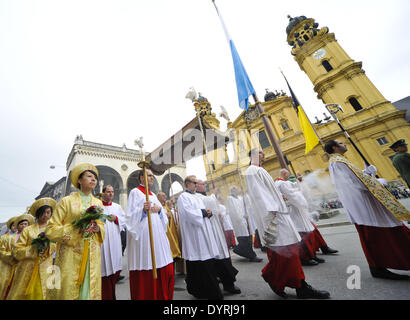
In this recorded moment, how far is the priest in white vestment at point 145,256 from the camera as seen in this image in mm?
2209

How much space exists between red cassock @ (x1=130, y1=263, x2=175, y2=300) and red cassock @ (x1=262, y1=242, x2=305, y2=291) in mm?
1357

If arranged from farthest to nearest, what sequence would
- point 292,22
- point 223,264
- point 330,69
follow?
point 292,22, point 330,69, point 223,264

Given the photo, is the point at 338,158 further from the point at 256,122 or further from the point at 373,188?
the point at 256,122

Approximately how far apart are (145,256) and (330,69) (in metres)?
24.3

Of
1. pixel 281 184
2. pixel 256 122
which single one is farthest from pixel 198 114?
pixel 256 122

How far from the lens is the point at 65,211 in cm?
200

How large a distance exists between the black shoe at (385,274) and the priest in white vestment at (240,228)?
7.70 ft

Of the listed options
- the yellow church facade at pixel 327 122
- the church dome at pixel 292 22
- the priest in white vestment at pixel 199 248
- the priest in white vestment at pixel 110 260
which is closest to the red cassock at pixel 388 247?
the priest in white vestment at pixel 199 248

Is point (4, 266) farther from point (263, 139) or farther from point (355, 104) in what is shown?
point (355, 104)

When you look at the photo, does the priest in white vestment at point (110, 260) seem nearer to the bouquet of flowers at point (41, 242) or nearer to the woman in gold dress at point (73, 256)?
the woman in gold dress at point (73, 256)

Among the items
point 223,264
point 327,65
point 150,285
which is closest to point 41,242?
point 150,285

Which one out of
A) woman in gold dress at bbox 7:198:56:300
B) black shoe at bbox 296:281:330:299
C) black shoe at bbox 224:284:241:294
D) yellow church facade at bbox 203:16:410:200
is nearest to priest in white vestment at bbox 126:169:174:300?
black shoe at bbox 224:284:241:294

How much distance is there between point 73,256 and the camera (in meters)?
1.87

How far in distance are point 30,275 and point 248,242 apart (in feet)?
14.1
